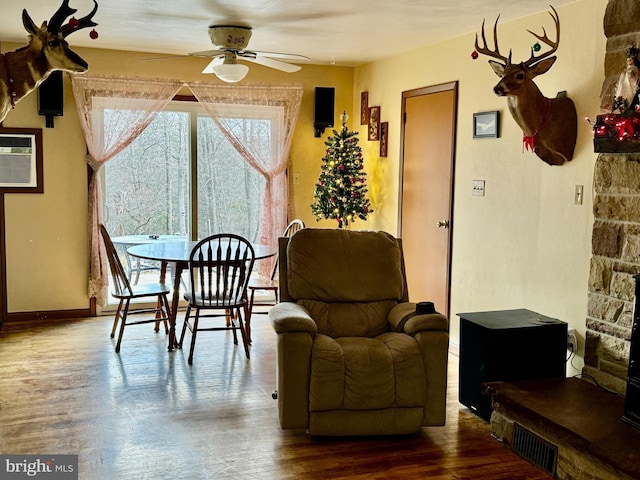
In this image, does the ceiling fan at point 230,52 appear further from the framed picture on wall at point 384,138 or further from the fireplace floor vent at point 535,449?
the fireplace floor vent at point 535,449

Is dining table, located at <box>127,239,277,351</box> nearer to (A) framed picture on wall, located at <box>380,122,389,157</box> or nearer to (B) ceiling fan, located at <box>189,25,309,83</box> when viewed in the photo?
(B) ceiling fan, located at <box>189,25,309,83</box>

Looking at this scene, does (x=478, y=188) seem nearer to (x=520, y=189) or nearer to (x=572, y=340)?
(x=520, y=189)

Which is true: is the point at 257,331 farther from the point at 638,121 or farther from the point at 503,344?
the point at 638,121

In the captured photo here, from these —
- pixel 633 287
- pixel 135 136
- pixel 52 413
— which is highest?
pixel 135 136

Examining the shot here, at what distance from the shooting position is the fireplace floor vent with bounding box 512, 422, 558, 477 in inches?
123

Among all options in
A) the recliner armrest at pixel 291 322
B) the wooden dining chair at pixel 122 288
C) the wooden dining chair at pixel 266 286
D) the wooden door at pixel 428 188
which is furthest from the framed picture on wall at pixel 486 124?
the wooden dining chair at pixel 122 288

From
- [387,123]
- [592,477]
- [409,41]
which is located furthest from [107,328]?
Answer: [592,477]

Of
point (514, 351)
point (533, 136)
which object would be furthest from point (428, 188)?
point (514, 351)

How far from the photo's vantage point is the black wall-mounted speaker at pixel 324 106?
6508 millimetres

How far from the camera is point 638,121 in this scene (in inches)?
121

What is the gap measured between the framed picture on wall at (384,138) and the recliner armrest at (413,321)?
2.69 m

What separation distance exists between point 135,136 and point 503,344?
12.9 ft

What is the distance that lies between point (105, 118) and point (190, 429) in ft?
11.4

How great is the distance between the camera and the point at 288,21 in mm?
4621
